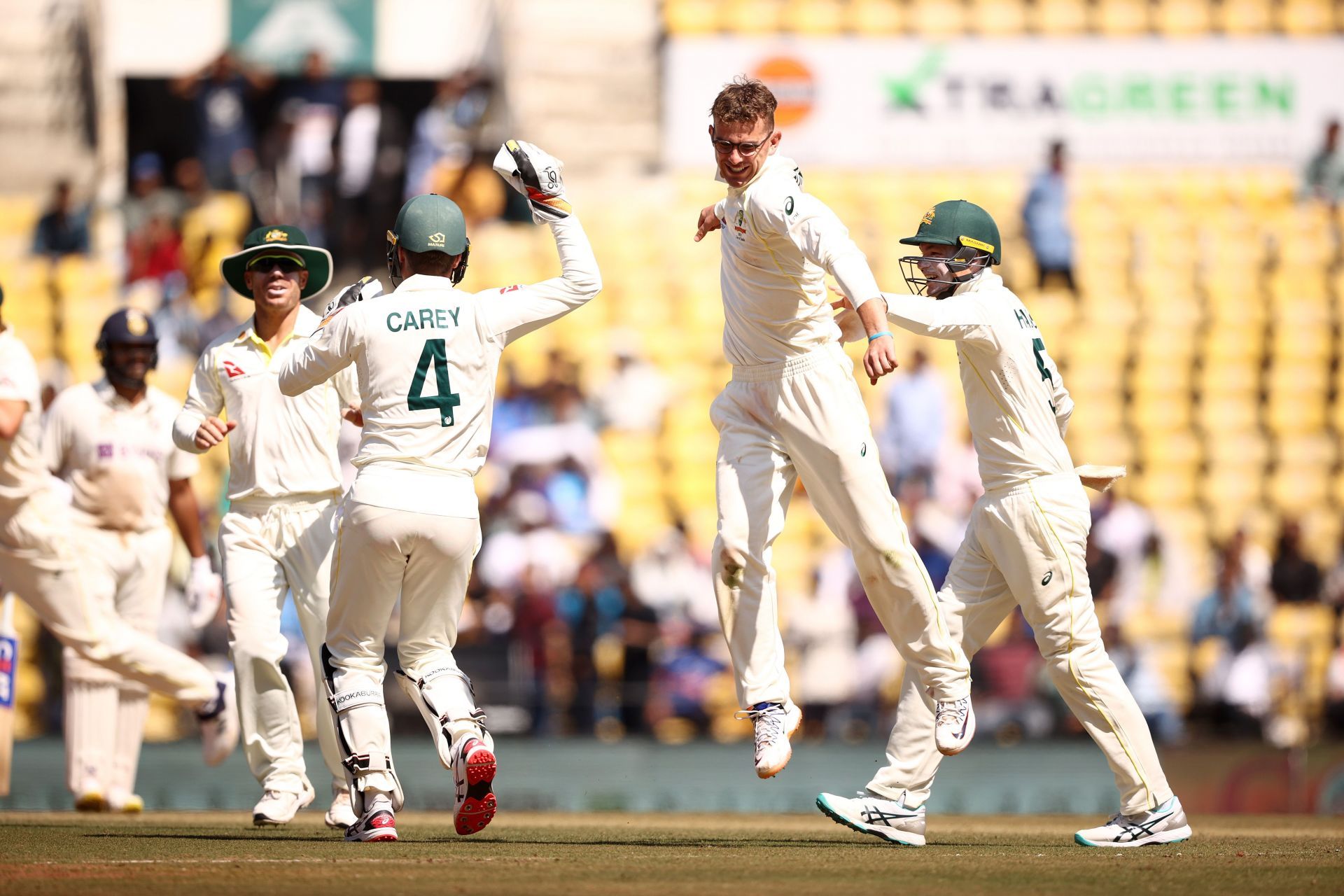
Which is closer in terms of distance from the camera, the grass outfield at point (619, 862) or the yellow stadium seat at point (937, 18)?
the grass outfield at point (619, 862)

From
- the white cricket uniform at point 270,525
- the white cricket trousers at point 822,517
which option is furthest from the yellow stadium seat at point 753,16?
the white cricket trousers at point 822,517

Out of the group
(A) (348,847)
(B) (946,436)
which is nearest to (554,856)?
(A) (348,847)

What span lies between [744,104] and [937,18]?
1161 cm

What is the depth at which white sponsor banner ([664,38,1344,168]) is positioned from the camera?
17109 millimetres

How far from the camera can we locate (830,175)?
17094 mm

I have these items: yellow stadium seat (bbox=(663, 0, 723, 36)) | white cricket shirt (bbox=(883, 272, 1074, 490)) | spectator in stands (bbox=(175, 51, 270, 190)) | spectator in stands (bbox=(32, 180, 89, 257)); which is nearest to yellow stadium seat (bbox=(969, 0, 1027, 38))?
yellow stadium seat (bbox=(663, 0, 723, 36))

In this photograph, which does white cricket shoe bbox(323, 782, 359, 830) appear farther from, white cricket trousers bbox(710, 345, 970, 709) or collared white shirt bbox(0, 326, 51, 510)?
collared white shirt bbox(0, 326, 51, 510)

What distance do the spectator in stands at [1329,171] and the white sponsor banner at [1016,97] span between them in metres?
0.24

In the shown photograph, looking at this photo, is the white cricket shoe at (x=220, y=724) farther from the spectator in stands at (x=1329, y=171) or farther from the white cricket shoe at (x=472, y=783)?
the spectator in stands at (x=1329, y=171)

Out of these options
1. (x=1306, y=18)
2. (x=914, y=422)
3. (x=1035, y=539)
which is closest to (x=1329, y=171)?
(x=1306, y=18)

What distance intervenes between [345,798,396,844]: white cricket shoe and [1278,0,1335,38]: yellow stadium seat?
13.9 metres

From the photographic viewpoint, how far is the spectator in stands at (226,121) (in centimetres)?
1636

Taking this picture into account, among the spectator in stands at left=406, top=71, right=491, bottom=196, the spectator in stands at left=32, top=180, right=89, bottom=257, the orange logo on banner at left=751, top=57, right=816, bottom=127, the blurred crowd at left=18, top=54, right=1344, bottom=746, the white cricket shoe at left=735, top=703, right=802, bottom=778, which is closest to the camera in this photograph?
the white cricket shoe at left=735, top=703, right=802, bottom=778

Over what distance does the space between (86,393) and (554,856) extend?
3.93m
